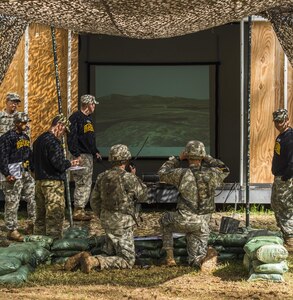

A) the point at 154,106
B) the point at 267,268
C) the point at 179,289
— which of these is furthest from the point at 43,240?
the point at 154,106

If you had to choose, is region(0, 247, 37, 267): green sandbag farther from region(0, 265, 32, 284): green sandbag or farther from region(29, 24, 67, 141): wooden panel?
region(29, 24, 67, 141): wooden panel

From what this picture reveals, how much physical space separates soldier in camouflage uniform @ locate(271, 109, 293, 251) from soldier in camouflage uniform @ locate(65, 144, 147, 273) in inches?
88.0

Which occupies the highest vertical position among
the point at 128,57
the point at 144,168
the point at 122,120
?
the point at 128,57

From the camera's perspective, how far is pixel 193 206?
805 cm

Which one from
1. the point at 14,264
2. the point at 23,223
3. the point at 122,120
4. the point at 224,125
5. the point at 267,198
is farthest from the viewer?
the point at 122,120

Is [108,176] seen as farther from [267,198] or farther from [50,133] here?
[267,198]

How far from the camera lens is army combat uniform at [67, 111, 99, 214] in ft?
36.5

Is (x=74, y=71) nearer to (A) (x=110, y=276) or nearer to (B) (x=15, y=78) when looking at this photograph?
(B) (x=15, y=78)

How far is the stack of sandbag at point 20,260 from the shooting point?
7246 millimetres

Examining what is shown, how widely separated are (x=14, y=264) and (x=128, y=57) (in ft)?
26.5

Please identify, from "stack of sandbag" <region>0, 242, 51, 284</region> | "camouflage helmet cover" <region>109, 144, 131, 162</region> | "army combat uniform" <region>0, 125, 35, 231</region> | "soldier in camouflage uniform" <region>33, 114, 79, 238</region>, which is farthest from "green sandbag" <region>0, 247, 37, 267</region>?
"army combat uniform" <region>0, 125, 35, 231</region>

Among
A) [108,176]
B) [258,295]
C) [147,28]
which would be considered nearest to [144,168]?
[108,176]

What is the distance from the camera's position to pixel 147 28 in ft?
17.6

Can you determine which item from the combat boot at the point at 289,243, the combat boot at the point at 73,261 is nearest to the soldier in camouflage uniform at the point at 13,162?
the combat boot at the point at 73,261
